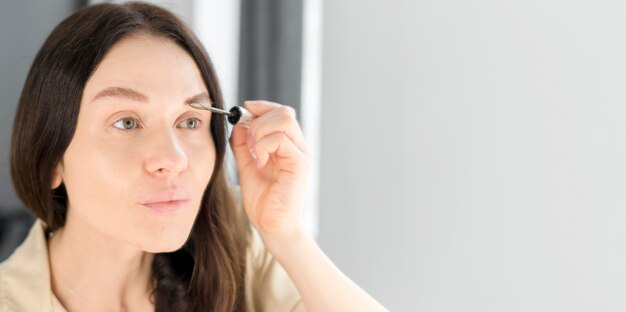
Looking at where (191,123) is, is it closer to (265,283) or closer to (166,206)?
(166,206)

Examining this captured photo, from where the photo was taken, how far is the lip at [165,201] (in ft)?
3.90

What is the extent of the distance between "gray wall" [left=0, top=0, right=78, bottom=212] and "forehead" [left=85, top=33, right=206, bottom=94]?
495mm

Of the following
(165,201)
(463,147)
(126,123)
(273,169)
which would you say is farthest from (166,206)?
(463,147)

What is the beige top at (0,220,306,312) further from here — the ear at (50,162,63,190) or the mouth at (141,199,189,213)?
the mouth at (141,199,189,213)

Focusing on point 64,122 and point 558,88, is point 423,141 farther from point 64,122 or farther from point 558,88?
point 64,122

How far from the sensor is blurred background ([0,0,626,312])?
121 cm

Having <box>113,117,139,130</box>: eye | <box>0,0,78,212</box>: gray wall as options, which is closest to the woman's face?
<box>113,117,139,130</box>: eye

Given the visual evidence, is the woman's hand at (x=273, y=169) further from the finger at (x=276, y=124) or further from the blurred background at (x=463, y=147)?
the blurred background at (x=463, y=147)

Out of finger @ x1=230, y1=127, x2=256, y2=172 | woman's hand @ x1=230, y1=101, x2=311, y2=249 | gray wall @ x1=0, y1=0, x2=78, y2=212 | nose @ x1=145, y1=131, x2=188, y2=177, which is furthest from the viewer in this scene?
gray wall @ x1=0, y1=0, x2=78, y2=212

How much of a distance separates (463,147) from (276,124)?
0.40 metres

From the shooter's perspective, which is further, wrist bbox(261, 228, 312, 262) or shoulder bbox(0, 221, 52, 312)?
wrist bbox(261, 228, 312, 262)

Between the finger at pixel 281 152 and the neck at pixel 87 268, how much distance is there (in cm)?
31

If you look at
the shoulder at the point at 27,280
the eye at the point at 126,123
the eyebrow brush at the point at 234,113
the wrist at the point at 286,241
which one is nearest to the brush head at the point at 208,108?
the eyebrow brush at the point at 234,113

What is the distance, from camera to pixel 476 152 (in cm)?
140
